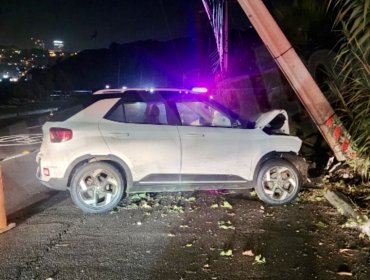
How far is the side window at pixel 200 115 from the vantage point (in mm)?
6625

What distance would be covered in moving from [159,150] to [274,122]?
2.01m

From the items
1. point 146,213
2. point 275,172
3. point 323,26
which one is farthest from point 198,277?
point 323,26

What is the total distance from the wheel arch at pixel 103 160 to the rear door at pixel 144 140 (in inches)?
2.8

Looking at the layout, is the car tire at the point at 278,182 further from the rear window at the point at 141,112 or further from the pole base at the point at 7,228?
the pole base at the point at 7,228

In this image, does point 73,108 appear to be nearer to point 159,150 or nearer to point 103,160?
point 103,160

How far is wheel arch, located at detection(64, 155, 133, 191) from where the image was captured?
6254 mm

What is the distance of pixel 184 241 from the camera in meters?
5.23

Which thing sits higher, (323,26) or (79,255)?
(323,26)

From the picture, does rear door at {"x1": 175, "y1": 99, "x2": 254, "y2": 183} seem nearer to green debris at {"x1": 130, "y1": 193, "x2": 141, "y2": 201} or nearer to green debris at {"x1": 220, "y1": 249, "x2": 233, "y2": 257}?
green debris at {"x1": 130, "y1": 193, "x2": 141, "y2": 201}

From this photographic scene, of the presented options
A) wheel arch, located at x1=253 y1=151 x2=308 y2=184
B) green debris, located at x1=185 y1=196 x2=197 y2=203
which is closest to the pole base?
green debris, located at x1=185 y1=196 x2=197 y2=203

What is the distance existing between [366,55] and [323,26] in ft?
16.2

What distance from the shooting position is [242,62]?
20.1 m

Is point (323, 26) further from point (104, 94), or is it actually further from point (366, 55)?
point (104, 94)

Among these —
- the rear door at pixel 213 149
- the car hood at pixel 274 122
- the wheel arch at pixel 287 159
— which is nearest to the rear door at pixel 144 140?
the rear door at pixel 213 149
